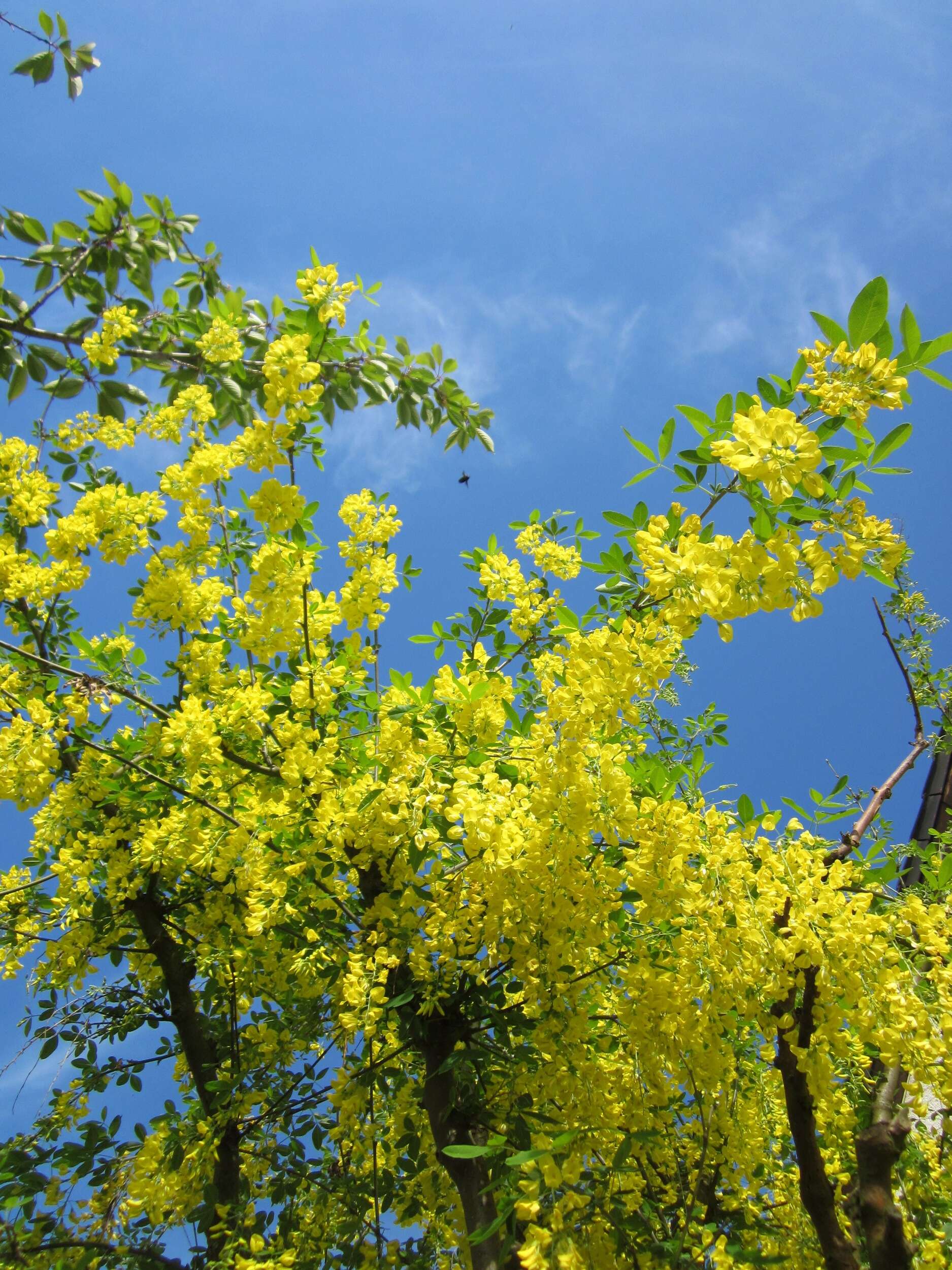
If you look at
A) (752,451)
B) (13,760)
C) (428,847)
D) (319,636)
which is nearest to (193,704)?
(319,636)

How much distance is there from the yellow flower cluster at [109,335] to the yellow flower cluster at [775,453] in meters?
2.94

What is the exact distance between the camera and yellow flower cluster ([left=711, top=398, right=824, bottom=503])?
1826 millimetres

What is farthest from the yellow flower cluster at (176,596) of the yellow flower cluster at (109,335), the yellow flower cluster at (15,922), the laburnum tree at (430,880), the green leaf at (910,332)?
the green leaf at (910,332)

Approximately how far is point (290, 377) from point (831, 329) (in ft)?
5.39

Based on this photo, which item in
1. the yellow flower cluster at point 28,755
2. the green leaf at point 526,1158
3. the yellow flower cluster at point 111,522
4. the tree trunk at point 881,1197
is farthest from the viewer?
the yellow flower cluster at point 111,522

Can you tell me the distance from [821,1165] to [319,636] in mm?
2367

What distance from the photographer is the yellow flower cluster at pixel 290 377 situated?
8.23 feet

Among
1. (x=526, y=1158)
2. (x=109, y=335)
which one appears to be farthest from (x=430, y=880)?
(x=109, y=335)

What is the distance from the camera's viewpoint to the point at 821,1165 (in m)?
2.24

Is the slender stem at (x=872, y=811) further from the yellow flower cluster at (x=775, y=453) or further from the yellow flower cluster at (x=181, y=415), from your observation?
the yellow flower cluster at (x=181, y=415)

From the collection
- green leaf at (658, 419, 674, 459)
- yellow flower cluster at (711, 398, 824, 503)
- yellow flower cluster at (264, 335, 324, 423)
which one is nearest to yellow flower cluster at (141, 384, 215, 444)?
yellow flower cluster at (264, 335, 324, 423)

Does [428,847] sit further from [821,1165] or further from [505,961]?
[821,1165]

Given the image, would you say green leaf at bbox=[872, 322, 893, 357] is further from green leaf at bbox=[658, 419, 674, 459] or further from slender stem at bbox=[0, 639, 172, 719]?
slender stem at bbox=[0, 639, 172, 719]

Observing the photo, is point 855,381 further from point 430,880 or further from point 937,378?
point 430,880
